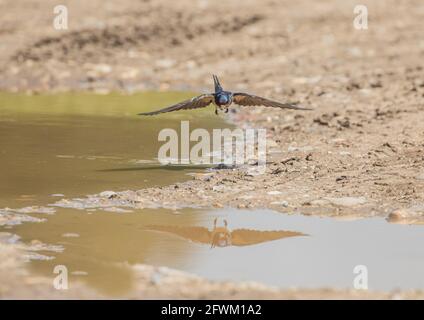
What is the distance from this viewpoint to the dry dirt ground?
299 inches

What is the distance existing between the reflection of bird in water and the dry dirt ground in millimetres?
643

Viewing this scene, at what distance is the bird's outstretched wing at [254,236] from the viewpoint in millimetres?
6234

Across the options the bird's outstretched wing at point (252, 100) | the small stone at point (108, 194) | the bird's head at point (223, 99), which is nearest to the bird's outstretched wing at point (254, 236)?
the small stone at point (108, 194)

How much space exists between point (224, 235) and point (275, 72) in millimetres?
9117

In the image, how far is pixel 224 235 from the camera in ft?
20.9

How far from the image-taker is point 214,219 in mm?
6730

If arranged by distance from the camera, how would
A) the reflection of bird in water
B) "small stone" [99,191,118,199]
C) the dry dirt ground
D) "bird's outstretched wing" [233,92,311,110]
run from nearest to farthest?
the reflection of bird in water, "small stone" [99,191,118,199], the dry dirt ground, "bird's outstretched wing" [233,92,311,110]

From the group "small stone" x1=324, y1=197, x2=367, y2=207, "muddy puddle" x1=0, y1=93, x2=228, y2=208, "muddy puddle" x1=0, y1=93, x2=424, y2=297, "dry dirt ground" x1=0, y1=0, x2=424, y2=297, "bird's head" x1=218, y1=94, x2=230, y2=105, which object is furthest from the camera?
"bird's head" x1=218, y1=94, x2=230, y2=105

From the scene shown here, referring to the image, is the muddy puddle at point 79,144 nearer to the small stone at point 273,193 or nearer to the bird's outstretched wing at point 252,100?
the bird's outstretched wing at point 252,100

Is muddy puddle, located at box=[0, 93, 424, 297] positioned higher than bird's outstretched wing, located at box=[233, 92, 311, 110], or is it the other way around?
bird's outstretched wing, located at box=[233, 92, 311, 110]

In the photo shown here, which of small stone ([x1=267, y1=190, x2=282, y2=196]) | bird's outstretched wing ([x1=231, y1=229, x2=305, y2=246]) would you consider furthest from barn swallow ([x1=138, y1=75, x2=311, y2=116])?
bird's outstretched wing ([x1=231, y1=229, x2=305, y2=246])

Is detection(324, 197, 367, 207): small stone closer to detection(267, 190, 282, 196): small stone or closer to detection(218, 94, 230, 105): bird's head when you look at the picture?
detection(267, 190, 282, 196): small stone
